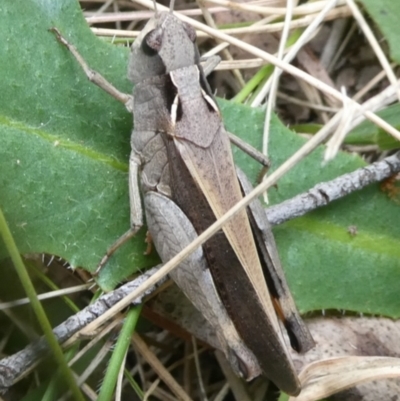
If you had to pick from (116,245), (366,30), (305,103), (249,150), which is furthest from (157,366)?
(366,30)

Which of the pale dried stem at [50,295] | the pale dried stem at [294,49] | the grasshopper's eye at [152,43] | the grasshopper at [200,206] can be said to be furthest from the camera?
the pale dried stem at [294,49]

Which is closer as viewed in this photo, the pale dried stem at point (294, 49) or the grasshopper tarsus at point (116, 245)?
the grasshopper tarsus at point (116, 245)

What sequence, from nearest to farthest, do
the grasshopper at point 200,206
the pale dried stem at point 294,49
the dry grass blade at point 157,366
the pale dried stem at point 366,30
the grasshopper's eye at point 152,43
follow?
the grasshopper at point 200,206 < the grasshopper's eye at point 152,43 < the pale dried stem at point 366,30 < the dry grass blade at point 157,366 < the pale dried stem at point 294,49

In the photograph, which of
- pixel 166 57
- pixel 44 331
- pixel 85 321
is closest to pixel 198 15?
pixel 166 57

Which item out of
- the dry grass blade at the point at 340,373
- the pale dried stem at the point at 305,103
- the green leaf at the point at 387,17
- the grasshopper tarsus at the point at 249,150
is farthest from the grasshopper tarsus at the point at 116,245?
the green leaf at the point at 387,17

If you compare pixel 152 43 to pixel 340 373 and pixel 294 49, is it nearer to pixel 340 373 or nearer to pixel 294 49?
pixel 294 49

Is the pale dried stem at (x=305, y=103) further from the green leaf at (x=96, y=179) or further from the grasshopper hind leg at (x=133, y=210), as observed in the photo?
the grasshopper hind leg at (x=133, y=210)

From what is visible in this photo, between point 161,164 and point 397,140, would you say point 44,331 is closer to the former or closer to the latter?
point 161,164
